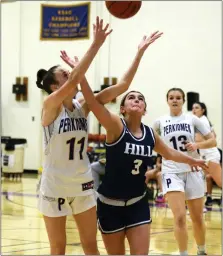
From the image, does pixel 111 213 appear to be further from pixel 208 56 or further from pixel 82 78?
pixel 208 56

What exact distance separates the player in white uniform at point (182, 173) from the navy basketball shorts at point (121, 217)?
1.35m

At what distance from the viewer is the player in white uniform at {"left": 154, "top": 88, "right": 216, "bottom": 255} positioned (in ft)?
17.9

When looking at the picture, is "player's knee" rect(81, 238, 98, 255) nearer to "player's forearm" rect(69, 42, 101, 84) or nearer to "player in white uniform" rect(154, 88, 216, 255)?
"player's forearm" rect(69, 42, 101, 84)

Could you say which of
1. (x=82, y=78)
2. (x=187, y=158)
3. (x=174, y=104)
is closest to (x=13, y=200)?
(x=174, y=104)

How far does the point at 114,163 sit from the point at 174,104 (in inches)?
A: 78.2

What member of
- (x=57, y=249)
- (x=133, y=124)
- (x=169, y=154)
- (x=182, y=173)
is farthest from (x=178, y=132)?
(x=57, y=249)

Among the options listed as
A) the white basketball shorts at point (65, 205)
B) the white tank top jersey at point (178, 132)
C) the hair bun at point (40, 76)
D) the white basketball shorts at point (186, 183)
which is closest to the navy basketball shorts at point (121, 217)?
the white basketball shorts at point (65, 205)

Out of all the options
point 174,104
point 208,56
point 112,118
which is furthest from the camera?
point 208,56

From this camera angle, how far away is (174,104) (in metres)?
5.84

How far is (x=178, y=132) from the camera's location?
5727 mm

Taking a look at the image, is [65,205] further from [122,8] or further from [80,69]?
[122,8]

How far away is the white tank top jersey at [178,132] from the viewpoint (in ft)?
18.7

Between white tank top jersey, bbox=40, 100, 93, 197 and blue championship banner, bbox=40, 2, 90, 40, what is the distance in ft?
42.4

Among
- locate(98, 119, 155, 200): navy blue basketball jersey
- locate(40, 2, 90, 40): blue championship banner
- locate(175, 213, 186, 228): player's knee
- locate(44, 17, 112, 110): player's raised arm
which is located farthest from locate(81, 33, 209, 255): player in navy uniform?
locate(40, 2, 90, 40): blue championship banner
